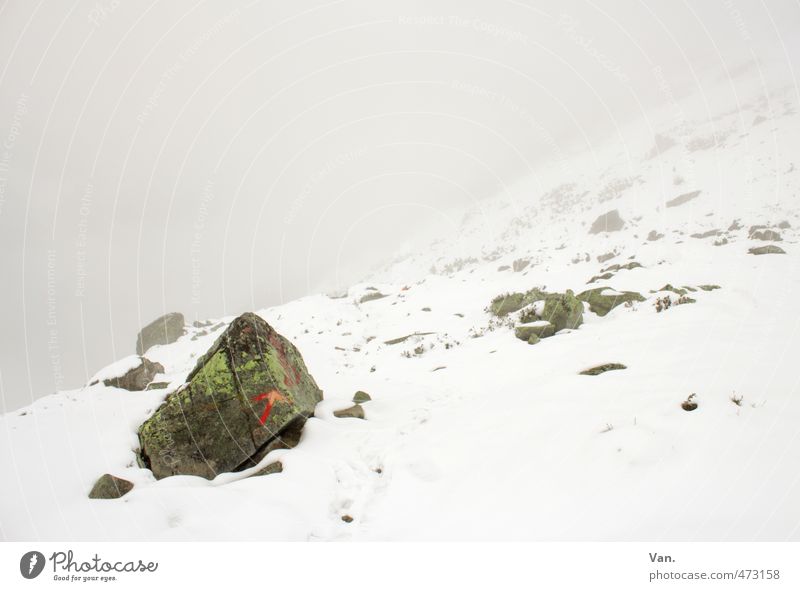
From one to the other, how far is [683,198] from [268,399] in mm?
35298

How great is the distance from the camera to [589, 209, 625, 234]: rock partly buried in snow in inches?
1070

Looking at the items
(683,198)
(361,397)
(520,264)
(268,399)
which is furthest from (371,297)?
(683,198)

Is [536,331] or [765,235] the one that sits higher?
[765,235]

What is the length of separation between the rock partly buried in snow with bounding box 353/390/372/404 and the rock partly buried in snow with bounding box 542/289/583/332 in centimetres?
554

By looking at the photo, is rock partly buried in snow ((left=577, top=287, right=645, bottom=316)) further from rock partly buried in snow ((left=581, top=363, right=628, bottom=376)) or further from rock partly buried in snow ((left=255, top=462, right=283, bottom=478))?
rock partly buried in snow ((left=255, top=462, right=283, bottom=478))

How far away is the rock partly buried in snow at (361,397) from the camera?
7566 millimetres

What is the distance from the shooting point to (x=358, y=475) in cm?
486

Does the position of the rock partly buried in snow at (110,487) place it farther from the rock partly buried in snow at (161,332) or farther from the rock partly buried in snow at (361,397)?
the rock partly buried in snow at (161,332)

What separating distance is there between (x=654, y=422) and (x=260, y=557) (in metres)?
4.54

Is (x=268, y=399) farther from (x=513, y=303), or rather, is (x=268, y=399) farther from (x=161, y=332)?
(x=161, y=332)

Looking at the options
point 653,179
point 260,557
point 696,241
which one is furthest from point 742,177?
point 260,557

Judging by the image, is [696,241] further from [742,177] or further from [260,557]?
[260,557]

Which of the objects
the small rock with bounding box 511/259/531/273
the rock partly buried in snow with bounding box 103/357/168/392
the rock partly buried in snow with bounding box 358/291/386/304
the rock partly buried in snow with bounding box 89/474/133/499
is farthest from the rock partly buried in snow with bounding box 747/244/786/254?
the rock partly buried in snow with bounding box 103/357/168/392

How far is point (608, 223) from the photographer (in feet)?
90.7
